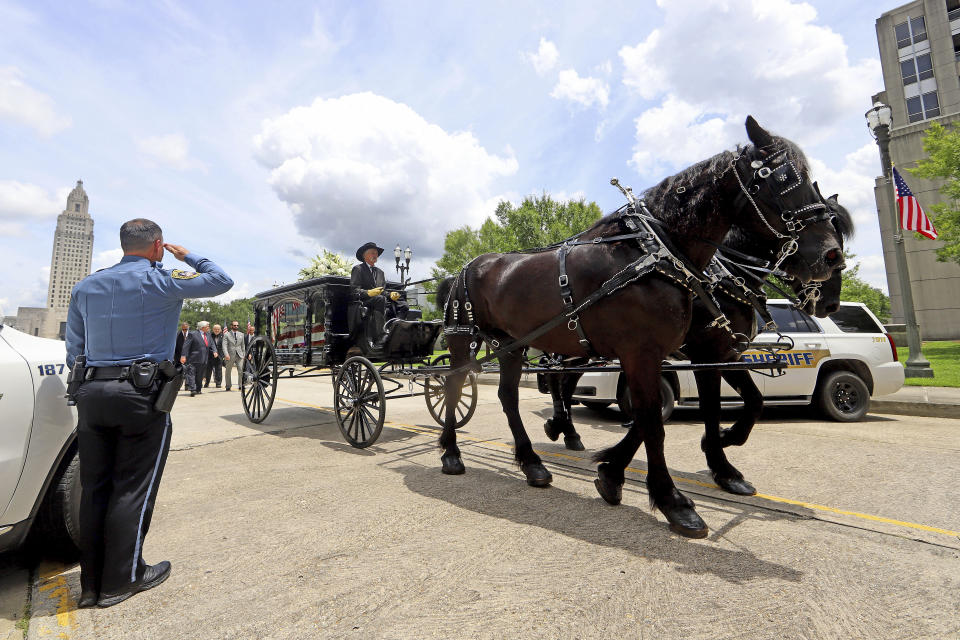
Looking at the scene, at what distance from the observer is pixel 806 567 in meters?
2.35

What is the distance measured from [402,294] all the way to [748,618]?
5.47 m

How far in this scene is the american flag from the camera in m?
→ 9.82

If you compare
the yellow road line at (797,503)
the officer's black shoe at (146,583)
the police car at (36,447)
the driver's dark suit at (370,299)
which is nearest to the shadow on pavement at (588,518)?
the yellow road line at (797,503)

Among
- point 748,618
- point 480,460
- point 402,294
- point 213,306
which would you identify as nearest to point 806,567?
point 748,618

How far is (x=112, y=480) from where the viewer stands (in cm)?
233

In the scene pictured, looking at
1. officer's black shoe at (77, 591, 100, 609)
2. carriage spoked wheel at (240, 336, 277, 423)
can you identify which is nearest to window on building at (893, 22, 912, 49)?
carriage spoked wheel at (240, 336, 277, 423)

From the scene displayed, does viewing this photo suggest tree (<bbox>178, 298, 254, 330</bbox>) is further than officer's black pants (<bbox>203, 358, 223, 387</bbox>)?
Yes

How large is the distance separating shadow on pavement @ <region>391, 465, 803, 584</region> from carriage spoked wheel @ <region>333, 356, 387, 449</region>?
105cm

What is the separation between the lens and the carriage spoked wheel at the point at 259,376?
6980 mm

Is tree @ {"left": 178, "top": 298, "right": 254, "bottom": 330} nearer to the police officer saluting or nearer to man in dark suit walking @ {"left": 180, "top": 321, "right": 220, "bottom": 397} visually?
man in dark suit walking @ {"left": 180, "top": 321, "right": 220, "bottom": 397}

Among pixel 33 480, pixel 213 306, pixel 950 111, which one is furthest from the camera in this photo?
pixel 213 306

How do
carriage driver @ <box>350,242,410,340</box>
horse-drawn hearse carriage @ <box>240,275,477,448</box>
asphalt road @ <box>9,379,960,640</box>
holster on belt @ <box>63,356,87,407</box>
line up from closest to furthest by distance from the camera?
asphalt road @ <box>9,379,960,640</box>, holster on belt @ <box>63,356,87,407</box>, horse-drawn hearse carriage @ <box>240,275,477,448</box>, carriage driver @ <box>350,242,410,340</box>

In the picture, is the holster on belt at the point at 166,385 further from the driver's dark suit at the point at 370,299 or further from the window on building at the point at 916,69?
the window on building at the point at 916,69

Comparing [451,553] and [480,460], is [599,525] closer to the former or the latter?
[451,553]
